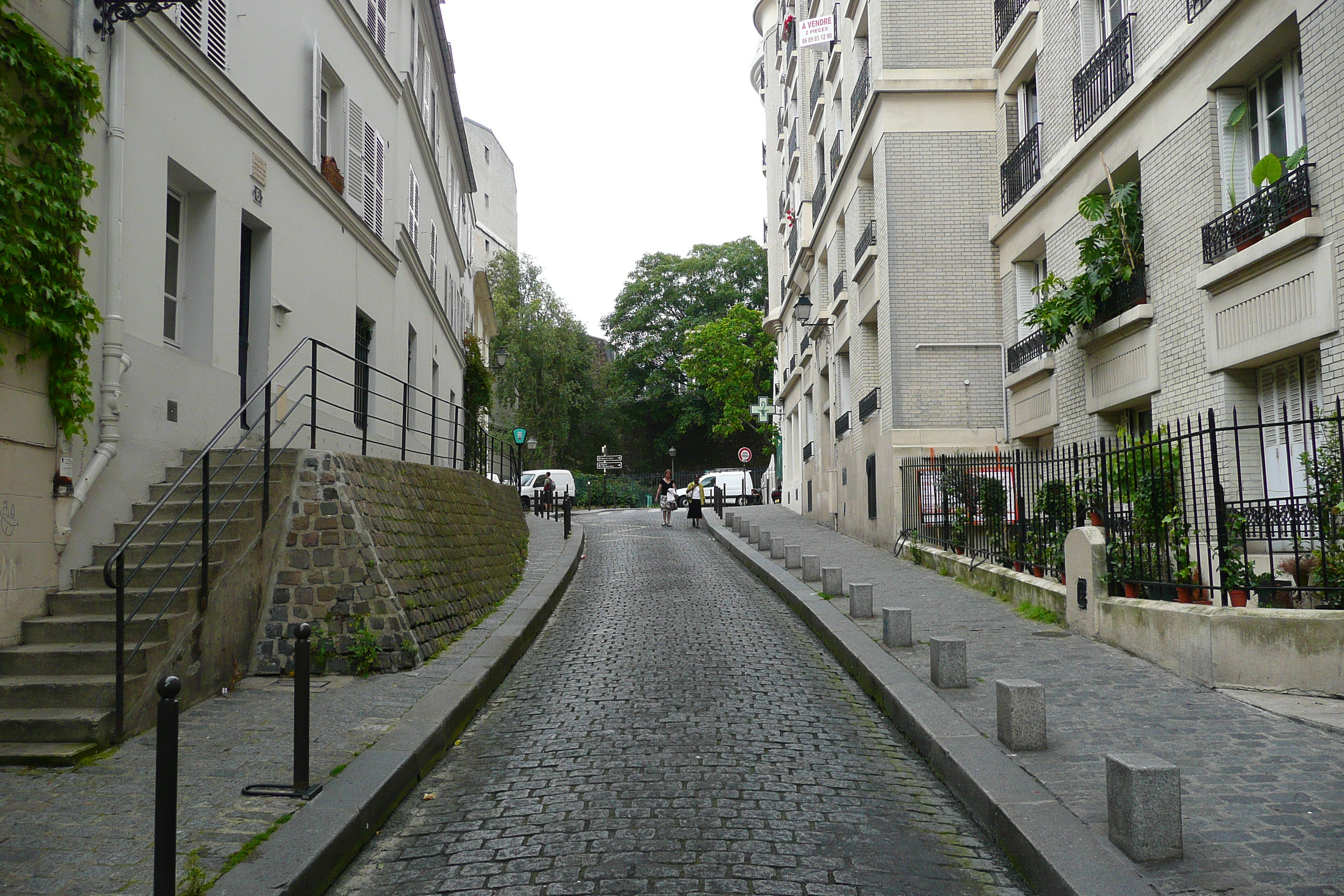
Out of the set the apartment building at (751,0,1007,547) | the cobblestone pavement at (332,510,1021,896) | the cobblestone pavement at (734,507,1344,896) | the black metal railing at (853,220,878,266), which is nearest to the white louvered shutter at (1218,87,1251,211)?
the cobblestone pavement at (734,507,1344,896)

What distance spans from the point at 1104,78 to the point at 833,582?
7567 mm

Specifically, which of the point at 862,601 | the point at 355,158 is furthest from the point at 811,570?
the point at 355,158

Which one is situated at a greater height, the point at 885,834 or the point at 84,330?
the point at 84,330

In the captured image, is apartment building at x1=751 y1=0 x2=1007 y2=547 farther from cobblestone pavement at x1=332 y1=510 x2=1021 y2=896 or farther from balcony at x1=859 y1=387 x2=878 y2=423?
cobblestone pavement at x1=332 y1=510 x2=1021 y2=896

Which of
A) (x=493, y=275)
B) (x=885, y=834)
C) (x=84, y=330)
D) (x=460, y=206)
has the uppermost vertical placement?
(x=493, y=275)

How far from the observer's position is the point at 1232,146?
405 inches

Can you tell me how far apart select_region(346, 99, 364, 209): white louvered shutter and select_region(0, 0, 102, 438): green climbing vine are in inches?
255

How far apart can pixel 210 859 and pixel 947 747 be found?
13.1 feet

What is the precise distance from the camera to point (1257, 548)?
931 cm

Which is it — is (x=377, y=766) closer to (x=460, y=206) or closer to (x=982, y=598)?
(x=982, y=598)

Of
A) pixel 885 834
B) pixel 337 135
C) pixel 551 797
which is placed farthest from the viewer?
pixel 337 135

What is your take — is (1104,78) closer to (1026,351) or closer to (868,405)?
(1026,351)

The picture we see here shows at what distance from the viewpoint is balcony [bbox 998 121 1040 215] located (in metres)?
15.6

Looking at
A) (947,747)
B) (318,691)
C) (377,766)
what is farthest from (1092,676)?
(318,691)
